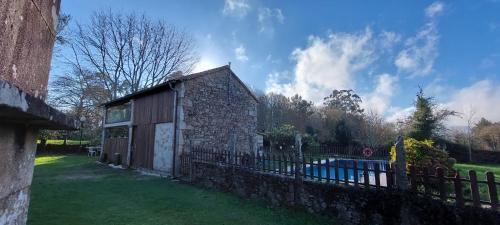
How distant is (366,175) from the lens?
572 cm

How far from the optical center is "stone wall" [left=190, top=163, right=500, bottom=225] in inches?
180

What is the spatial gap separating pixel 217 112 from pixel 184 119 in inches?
87.0

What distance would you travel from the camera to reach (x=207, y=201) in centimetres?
794

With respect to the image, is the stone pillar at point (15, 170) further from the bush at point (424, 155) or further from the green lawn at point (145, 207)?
the bush at point (424, 155)

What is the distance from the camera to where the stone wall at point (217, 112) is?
13070 mm

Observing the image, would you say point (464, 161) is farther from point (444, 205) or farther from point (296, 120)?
point (444, 205)

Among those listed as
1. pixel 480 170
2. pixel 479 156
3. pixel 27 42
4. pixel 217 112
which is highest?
pixel 217 112

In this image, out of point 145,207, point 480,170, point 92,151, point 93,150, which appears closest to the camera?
point 145,207

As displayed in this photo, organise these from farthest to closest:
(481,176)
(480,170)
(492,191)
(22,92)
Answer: (480,170), (481,176), (492,191), (22,92)

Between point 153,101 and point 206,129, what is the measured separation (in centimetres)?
356

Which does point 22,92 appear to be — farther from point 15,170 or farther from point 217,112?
point 217,112

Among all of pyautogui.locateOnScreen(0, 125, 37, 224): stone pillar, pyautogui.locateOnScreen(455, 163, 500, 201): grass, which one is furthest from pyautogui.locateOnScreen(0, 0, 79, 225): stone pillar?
pyautogui.locateOnScreen(455, 163, 500, 201): grass

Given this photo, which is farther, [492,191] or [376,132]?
[376,132]

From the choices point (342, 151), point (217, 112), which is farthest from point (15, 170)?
point (342, 151)
